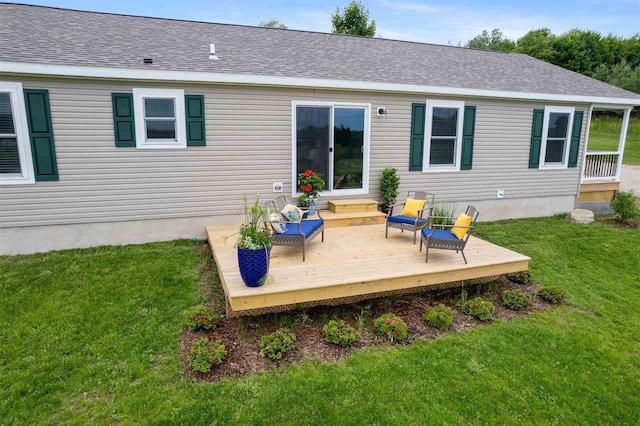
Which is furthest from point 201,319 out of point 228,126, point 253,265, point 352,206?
point 352,206

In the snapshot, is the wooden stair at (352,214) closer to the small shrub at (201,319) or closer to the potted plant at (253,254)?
the potted plant at (253,254)

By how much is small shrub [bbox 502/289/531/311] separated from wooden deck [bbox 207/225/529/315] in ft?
1.03

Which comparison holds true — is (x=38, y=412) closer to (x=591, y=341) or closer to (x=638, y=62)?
(x=591, y=341)

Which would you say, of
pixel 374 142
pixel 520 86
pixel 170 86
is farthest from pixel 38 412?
pixel 520 86

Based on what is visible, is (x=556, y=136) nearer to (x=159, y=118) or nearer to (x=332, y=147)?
(x=332, y=147)

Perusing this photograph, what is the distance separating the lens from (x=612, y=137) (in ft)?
74.0

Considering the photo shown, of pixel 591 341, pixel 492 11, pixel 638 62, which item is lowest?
pixel 591 341

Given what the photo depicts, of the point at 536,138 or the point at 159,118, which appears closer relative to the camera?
the point at 159,118

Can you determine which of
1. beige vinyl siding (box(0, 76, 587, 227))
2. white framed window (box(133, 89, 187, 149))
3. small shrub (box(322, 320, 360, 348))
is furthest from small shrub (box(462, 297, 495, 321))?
white framed window (box(133, 89, 187, 149))

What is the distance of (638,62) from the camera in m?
32.4

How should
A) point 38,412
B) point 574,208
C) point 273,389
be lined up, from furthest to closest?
point 574,208 < point 273,389 < point 38,412

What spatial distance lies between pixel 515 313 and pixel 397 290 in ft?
4.79

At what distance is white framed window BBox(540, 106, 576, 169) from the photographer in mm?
8867

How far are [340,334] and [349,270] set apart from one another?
92 centimetres
